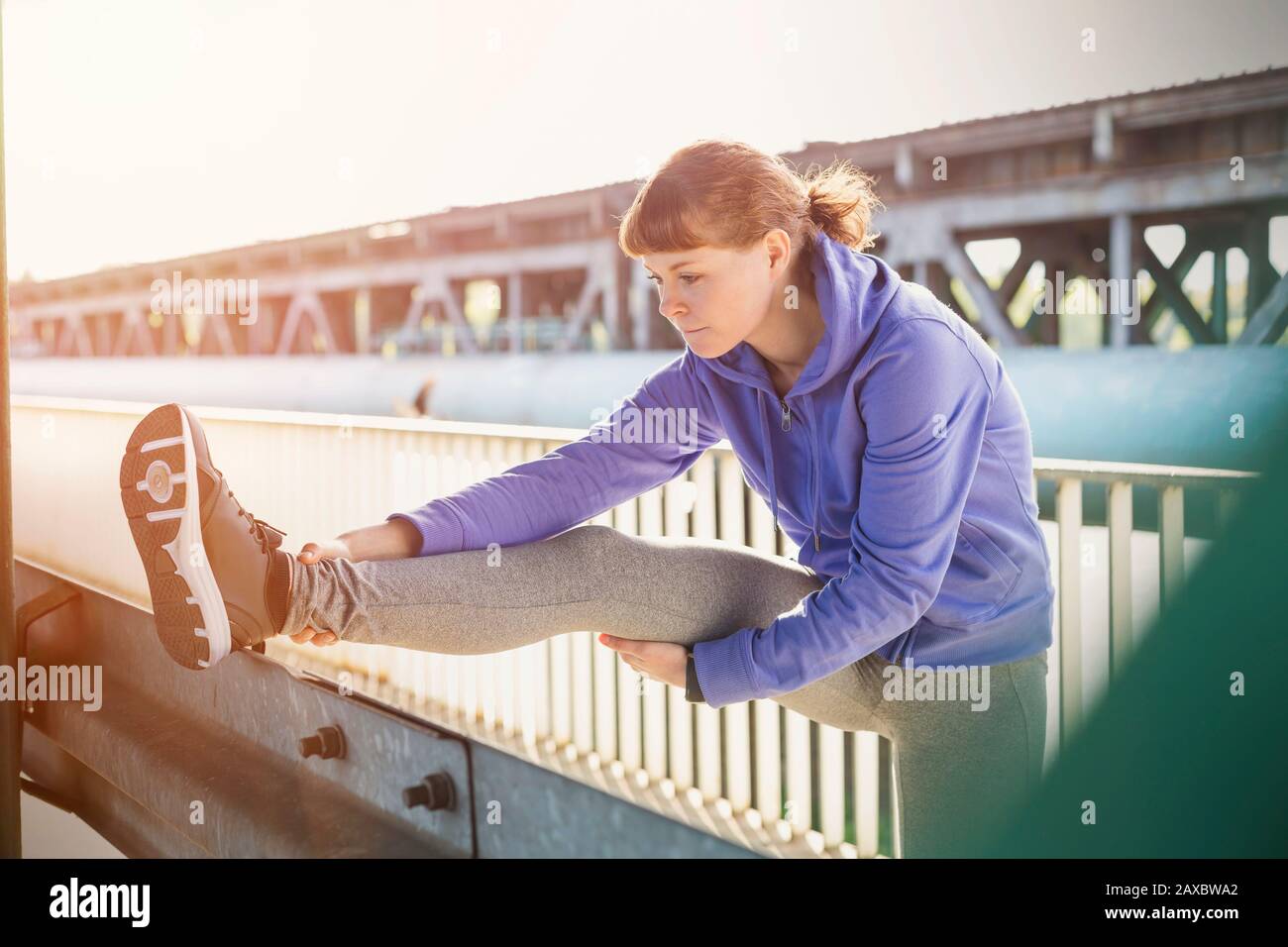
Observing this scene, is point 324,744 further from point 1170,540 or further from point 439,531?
point 1170,540

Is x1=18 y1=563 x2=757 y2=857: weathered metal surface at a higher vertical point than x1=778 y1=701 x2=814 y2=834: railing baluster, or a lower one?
lower

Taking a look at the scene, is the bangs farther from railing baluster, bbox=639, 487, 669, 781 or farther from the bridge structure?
Result: railing baluster, bbox=639, 487, 669, 781

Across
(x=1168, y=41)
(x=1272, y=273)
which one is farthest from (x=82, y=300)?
→ (x=1168, y=41)

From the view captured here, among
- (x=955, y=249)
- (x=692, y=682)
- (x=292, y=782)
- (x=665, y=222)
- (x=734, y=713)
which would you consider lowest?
(x=292, y=782)

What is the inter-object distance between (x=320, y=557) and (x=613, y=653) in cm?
128

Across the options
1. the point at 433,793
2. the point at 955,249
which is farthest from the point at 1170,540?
the point at 955,249

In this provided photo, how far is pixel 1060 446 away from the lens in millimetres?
5957

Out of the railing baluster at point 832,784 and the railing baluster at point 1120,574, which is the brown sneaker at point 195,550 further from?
the railing baluster at point 1120,574

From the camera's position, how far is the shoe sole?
1.72 meters

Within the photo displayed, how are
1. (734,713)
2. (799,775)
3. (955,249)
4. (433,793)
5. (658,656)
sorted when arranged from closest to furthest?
(658,656) < (799,775) < (734,713) < (433,793) < (955,249)

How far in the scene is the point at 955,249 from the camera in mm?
9492

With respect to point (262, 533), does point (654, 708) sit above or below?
below

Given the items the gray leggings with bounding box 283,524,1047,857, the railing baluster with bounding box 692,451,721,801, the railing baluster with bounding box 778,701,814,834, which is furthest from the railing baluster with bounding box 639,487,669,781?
the gray leggings with bounding box 283,524,1047,857
